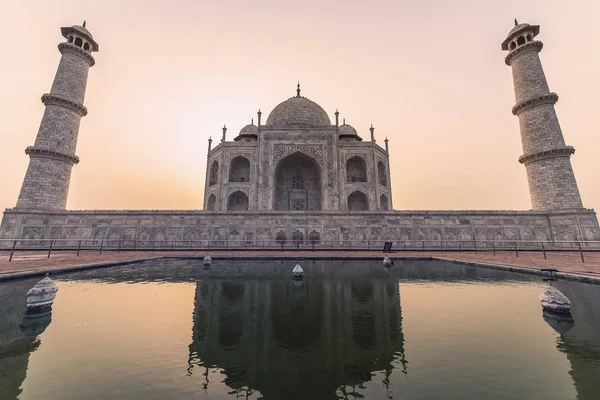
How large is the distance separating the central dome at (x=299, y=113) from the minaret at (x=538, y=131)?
17053mm

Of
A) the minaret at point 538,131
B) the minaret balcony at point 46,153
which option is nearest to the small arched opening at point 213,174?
the minaret balcony at point 46,153

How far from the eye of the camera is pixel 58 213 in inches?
754

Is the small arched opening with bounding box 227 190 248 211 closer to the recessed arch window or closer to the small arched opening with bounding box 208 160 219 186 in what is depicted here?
the small arched opening with bounding box 208 160 219 186

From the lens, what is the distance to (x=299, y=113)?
3061cm

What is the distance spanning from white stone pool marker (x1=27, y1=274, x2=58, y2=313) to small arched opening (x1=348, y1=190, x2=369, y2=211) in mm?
23604

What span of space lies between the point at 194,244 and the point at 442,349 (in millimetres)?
18017

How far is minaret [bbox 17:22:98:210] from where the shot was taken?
767 inches

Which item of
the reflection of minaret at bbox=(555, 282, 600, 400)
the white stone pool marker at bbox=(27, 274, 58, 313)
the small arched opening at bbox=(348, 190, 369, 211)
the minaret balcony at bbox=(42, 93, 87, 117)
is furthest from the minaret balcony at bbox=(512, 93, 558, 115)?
the minaret balcony at bbox=(42, 93, 87, 117)

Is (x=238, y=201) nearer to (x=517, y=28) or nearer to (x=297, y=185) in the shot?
(x=297, y=185)

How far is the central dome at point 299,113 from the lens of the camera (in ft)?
99.3

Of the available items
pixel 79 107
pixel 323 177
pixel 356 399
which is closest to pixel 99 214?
pixel 79 107

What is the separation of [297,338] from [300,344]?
0.21 m

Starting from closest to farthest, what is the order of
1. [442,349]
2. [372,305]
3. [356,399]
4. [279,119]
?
[356,399]
[442,349]
[372,305]
[279,119]

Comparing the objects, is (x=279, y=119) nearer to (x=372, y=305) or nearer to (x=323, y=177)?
(x=323, y=177)
